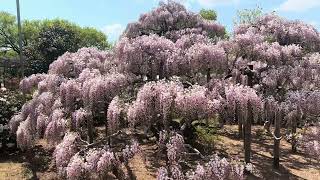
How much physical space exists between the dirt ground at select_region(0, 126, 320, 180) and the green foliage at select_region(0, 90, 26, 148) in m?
0.85

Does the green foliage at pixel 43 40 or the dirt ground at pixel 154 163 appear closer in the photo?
the dirt ground at pixel 154 163

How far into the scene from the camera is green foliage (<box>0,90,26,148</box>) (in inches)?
859

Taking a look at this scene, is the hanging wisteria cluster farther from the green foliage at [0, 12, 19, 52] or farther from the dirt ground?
the green foliage at [0, 12, 19, 52]

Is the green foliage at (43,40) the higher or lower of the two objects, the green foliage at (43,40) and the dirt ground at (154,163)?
the higher

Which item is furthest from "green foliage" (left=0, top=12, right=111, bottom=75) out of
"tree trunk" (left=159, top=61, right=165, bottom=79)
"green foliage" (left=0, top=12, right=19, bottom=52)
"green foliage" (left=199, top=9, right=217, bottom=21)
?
"tree trunk" (left=159, top=61, right=165, bottom=79)

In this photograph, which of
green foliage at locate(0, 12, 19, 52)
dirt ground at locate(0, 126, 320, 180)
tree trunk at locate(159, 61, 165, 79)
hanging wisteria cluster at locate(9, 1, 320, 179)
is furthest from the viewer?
green foliage at locate(0, 12, 19, 52)

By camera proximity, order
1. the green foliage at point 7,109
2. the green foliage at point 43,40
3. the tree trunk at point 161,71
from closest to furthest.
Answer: the tree trunk at point 161,71, the green foliage at point 7,109, the green foliage at point 43,40

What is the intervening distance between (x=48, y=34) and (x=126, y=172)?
29.3m

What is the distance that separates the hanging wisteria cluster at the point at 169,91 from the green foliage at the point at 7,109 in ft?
6.92

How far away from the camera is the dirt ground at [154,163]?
19.2 m

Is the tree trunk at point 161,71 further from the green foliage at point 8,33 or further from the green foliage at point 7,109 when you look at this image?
the green foliage at point 8,33

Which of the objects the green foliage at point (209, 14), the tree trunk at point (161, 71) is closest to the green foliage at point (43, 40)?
the green foliage at point (209, 14)

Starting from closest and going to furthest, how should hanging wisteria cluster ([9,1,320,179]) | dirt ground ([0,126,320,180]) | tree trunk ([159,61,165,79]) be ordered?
hanging wisteria cluster ([9,1,320,179]) → dirt ground ([0,126,320,180]) → tree trunk ([159,61,165,79])

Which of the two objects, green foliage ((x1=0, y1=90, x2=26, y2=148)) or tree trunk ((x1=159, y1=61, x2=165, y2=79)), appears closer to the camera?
tree trunk ((x1=159, y1=61, x2=165, y2=79))
